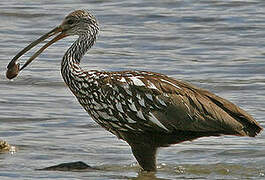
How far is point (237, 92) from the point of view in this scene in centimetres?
1304

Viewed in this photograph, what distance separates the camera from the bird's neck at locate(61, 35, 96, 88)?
994 cm

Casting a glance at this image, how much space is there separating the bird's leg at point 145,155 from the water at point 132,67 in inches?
4.4

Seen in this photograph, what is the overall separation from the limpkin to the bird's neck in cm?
7

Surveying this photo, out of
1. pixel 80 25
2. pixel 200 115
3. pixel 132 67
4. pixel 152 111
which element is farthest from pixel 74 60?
pixel 132 67

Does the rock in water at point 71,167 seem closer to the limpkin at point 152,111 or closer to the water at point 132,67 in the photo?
the water at point 132,67

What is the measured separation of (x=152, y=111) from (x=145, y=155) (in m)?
0.47

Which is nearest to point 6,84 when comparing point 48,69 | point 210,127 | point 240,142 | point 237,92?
point 48,69

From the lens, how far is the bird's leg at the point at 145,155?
9.72 metres

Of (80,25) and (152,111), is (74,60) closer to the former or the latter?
(80,25)

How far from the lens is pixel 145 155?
977cm

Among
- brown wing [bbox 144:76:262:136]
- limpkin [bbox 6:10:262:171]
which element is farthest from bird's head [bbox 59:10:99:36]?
brown wing [bbox 144:76:262:136]

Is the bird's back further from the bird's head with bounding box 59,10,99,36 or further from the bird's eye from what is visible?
the bird's eye

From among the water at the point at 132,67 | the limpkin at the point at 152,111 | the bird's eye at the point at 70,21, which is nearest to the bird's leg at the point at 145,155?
the limpkin at the point at 152,111

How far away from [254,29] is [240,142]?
6.23 metres
